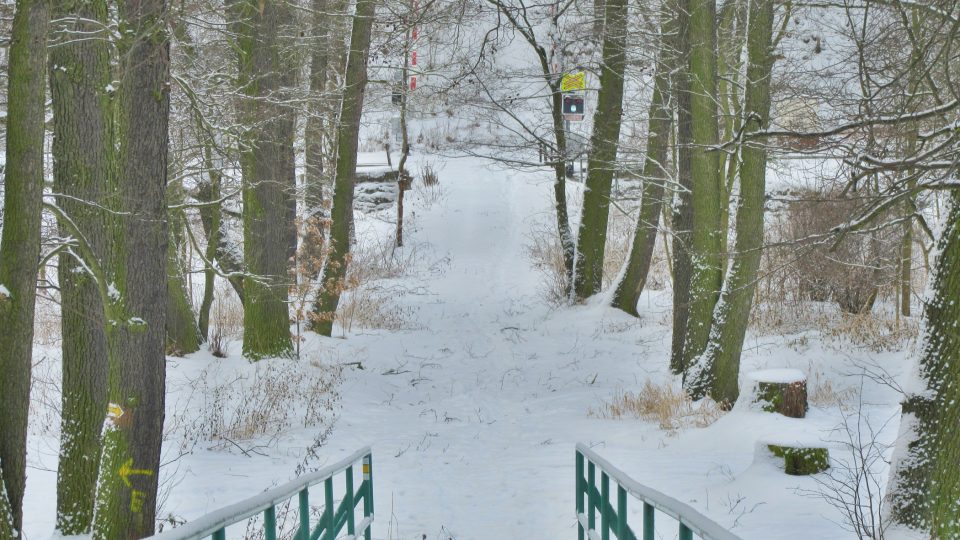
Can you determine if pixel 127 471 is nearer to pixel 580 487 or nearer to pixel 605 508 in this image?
pixel 605 508

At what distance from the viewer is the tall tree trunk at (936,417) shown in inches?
205

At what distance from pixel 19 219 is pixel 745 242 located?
24.4 ft

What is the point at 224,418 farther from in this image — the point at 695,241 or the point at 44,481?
the point at 695,241

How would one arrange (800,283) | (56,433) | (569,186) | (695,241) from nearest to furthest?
(56,433)
(695,241)
(800,283)
(569,186)

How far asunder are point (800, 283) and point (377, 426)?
905cm

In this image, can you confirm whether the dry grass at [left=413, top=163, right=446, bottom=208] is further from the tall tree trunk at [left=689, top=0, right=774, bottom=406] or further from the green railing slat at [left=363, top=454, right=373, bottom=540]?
the green railing slat at [left=363, top=454, right=373, bottom=540]

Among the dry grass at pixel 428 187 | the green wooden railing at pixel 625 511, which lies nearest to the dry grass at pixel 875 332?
the green wooden railing at pixel 625 511

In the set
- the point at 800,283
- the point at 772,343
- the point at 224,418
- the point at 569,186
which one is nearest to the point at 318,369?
the point at 224,418

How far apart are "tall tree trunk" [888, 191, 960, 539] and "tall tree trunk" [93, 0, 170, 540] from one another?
15.5 ft

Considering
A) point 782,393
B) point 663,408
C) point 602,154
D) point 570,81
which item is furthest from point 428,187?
point 782,393

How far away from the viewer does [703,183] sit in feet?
35.4

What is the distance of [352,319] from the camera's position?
55.7 feet

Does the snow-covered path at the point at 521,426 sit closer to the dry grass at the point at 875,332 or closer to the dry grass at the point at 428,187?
the dry grass at the point at 875,332

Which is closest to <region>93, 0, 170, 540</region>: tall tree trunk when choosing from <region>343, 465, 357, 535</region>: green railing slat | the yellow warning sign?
<region>343, 465, 357, 535</region>: green railing slat
